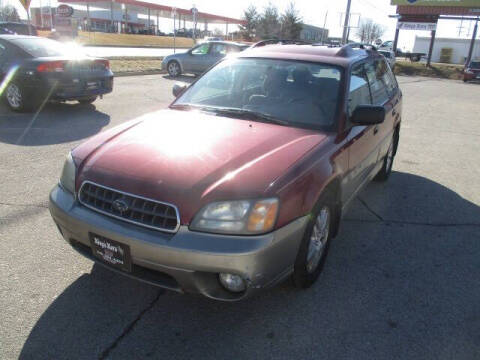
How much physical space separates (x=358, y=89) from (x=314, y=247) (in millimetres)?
1711

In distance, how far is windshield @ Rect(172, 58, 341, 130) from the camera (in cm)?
357

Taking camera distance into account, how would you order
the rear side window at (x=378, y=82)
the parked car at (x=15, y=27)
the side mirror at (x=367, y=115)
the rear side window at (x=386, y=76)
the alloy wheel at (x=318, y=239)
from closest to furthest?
the alloy wheel at (x=318, y=239)
the side mirror at (x=367, y=115)
the rear side window at (x=378, y=82)
the rear side window at (x=386, y=76)
the parked car at (x=15, y=27)

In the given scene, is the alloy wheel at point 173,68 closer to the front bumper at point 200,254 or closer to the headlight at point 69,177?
the headlight at point 69,177

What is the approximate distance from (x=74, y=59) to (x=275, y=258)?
7551mm

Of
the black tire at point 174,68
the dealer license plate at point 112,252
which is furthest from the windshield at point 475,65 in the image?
the dealer license plate at point 112,252

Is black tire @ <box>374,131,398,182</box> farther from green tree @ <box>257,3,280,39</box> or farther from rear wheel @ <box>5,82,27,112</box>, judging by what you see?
green tree @ <box>257,3,280,39</box>

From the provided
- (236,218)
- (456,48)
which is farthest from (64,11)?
(456,48)

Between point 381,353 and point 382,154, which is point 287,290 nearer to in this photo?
point 381,353

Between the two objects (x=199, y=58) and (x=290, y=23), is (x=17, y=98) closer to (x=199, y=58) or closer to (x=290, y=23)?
(x=199, y=58)

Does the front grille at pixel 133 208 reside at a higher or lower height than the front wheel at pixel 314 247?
higher

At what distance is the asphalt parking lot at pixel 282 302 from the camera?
2.58 m

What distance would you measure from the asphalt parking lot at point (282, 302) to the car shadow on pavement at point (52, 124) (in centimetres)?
186

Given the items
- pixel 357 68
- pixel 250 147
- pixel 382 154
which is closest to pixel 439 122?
pixel 382 154

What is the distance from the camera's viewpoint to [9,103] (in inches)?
343
